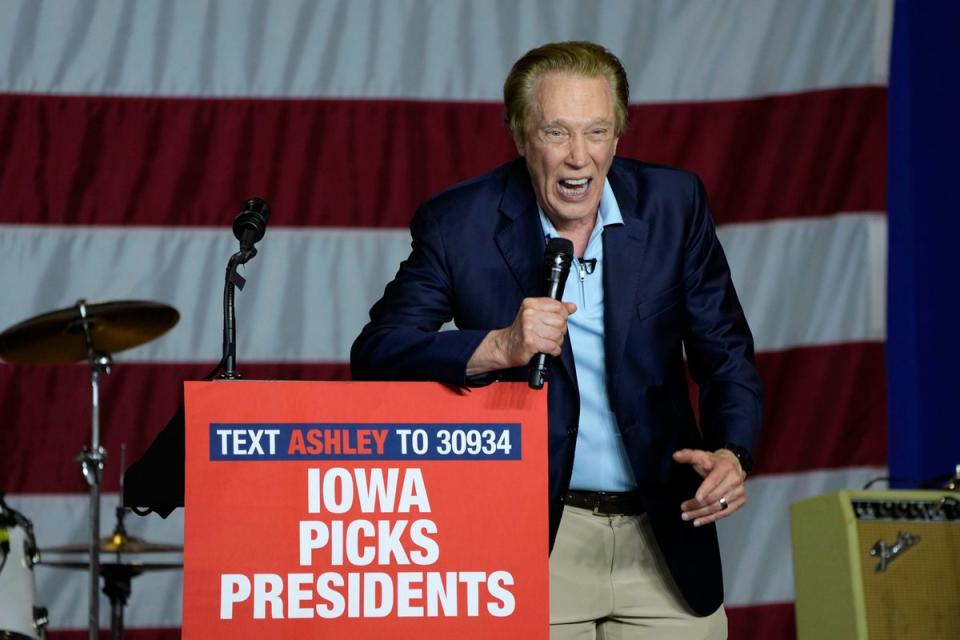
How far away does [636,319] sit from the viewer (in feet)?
6.24

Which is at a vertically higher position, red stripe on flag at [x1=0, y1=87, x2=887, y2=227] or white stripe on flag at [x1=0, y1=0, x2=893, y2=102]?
white stripe on flag at [x1=0, y1=0, x2=893, y2=102]

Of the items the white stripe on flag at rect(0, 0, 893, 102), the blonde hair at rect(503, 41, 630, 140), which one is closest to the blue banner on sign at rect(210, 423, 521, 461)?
the blonde hair at rect(503, 41, 630, 140)

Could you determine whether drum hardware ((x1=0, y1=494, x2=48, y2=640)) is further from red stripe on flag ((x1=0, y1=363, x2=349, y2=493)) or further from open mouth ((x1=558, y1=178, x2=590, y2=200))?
open mouth ((x1=558, y1=178, x2=590, y2=200))

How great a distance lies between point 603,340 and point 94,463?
2.00 m

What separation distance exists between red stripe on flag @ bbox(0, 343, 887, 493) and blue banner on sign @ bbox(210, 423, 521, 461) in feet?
7.74

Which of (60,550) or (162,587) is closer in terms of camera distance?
(60,550)

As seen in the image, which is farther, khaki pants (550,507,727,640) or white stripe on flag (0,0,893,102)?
white stripe on flag (0,0,893,102)

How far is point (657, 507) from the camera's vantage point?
6.12 ft

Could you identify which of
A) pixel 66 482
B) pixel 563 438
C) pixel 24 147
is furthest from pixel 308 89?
pixel 563 438

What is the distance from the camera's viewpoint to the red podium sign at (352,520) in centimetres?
159

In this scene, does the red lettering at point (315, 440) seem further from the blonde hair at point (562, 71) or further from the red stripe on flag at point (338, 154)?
→ the red stripe on flag at point (338, 154)

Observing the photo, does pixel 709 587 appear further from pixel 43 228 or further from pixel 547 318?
pixel 43 228

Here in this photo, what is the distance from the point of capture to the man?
6.13ft

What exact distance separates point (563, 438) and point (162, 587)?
2471mm
